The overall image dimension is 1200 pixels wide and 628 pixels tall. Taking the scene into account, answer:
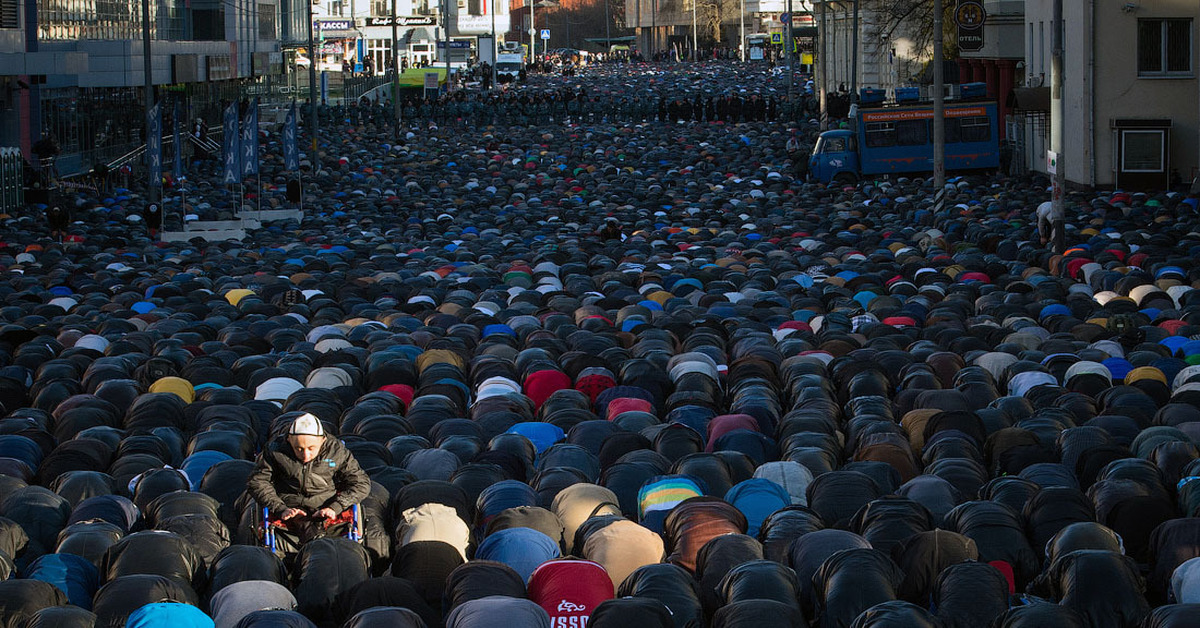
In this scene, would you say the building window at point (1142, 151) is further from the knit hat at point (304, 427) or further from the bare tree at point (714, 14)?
the bare tree at point (714, 14)

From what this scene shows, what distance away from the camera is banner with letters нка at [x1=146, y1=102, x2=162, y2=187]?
31.7 m

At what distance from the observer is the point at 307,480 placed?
367 inches

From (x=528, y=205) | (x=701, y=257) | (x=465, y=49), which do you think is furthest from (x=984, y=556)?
(x=465, y=49)

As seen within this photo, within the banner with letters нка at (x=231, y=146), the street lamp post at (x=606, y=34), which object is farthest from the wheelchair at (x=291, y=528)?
the street lamp post at (x=606, y=34)

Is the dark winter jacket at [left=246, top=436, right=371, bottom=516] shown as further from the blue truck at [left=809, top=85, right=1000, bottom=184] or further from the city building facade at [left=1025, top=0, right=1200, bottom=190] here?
the blue truck at [left=809, top=85, right=1000, bottom=184]

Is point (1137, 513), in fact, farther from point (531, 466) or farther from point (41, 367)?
point (41, 367)

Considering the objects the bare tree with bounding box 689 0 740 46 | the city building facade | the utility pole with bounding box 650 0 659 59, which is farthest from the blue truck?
the utility pole with bounding box 650 0 659 59

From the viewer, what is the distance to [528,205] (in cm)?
3719

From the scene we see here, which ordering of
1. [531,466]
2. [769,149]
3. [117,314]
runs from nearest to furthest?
1. [531,466]
2. [117,314]
3. [769,149]

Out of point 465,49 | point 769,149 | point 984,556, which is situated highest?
point 465,49

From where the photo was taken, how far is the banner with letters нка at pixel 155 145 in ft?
104

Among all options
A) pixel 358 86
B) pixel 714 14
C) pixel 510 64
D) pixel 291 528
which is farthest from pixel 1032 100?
pixel 714 14

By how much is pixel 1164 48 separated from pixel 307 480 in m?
29.1

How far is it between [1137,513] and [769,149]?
39959 millimetres
